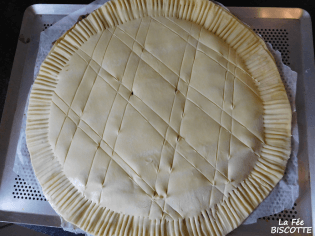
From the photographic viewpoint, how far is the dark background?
1475 mm

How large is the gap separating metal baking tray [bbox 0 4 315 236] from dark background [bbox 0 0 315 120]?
0.64ft

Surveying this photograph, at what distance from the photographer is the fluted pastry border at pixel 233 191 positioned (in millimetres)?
966

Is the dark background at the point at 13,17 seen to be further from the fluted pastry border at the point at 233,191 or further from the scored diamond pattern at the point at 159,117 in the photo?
the scored diamond pattern at the point at 159,117

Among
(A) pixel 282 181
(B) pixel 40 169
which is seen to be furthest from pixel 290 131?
(B) pixel 40 169

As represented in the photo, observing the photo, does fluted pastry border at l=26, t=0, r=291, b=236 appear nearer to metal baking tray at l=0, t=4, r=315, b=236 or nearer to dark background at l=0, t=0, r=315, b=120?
metal baking tray at l=0, t=4, r=315, b=236

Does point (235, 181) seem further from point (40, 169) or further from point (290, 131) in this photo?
point (40, 169)

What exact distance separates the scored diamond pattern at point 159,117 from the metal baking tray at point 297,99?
26 centimetres

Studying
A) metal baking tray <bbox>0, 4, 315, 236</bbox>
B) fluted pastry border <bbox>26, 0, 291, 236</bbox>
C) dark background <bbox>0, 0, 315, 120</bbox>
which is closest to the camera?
fluted pastry border <bbox>26, 0, 291, 236</bbox>

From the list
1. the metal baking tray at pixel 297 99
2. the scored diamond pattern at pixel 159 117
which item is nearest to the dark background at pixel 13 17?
the metal baking tray at pixel 297 99

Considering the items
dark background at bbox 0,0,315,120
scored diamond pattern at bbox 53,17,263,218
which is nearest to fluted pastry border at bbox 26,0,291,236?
scored diamond pattern at bbox 53,17,263,218

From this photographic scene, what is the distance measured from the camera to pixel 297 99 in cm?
119

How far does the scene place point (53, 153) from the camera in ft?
3.50

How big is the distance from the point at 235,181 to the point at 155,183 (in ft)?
1.06

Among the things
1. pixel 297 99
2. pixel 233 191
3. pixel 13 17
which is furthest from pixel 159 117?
pixel 13 17
